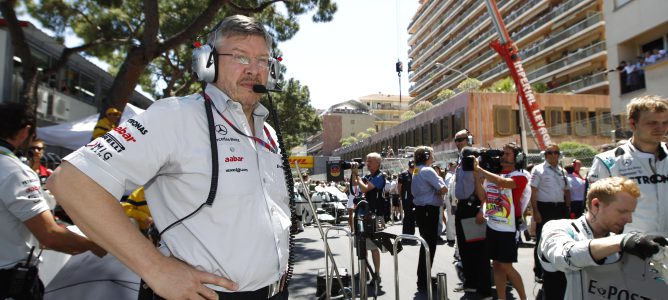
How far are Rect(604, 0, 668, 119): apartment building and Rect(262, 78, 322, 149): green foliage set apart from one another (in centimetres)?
2238

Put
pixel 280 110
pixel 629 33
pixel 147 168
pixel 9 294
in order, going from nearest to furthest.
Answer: pixel 147 168
pixel 9 294
pixel 629 33
pixel 280 110

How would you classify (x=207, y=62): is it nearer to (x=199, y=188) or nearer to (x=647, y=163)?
(x=199, y=188)

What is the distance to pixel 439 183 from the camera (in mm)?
6594

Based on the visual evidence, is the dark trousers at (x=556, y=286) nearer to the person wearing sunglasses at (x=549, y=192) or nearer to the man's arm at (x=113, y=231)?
the person wearing sunglasses at (x=549, y=192)

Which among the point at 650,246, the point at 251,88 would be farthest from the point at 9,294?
the point at 650,246

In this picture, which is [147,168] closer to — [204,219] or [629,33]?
[204,219]

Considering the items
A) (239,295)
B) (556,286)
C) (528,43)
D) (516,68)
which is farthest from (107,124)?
→ (528,43)

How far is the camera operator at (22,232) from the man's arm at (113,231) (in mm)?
1366

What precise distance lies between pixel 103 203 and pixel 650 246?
2225 millimetres

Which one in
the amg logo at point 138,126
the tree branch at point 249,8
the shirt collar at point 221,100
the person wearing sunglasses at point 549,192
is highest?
the tree branch at point 249,8

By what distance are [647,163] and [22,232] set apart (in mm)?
4030

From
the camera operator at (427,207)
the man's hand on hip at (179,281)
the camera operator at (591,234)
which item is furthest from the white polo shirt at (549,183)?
the man's hand on hip at (179,281)

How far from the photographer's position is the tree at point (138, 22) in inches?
364

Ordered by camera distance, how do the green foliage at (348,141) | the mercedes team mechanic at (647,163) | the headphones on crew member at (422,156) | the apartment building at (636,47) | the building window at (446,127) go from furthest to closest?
the green foliage at (348,141), the building window at (446,127), the apartment building at (636,47), the headphones on crew member at (422,156), the mercedes team mechanic at (647,163)
